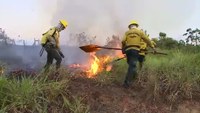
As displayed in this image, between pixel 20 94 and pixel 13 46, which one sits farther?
pixel 13 46

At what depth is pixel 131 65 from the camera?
12891 mm

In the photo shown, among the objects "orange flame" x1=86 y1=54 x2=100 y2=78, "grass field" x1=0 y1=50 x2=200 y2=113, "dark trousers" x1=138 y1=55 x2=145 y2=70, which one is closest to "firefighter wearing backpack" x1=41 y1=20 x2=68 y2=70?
"orange flame" x1=86 y1=54 x2=100 y2=78

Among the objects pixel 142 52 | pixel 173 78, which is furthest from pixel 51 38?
pixel 173 78

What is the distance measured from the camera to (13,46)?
25281 mm

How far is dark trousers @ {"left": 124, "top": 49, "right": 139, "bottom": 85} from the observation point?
12656mm

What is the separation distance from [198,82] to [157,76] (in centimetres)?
107

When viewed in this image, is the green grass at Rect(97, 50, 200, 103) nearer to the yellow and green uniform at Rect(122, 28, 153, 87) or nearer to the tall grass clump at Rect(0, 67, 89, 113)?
the yellow and green uniform at Rect(122, 28, 153, 87)

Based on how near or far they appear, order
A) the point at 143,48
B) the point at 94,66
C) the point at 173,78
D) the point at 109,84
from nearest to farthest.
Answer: the point at 173,78, the point at 109,84, the point at 143,48, the point at 94,66

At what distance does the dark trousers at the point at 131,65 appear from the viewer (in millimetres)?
12656

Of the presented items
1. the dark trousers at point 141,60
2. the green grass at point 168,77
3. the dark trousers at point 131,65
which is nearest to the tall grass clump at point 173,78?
the green grass at point 168,77

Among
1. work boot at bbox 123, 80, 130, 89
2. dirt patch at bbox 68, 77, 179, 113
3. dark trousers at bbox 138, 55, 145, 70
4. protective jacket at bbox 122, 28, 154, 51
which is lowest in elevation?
dirt patch at bbox 68, 77, 179, 113

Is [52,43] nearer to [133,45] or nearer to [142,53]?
[133,45]

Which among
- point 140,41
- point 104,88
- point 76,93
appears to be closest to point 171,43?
point 140,41

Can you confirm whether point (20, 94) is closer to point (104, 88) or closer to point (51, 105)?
point (51, 105)
